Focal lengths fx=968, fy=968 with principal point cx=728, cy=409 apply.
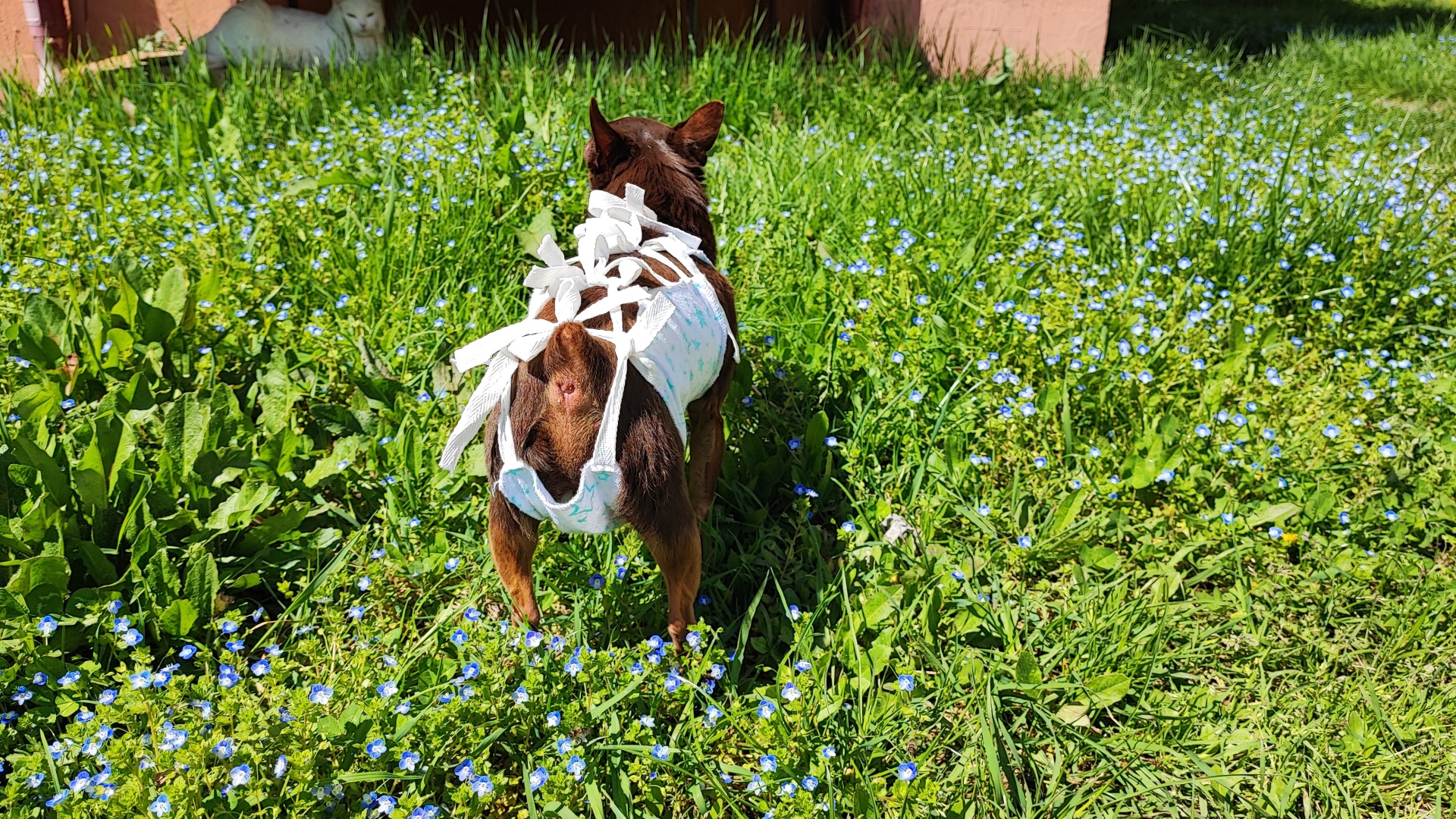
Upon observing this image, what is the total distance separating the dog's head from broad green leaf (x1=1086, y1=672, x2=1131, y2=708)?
155cm

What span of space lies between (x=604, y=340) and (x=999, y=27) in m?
5.49

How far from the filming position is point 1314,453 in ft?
10.2

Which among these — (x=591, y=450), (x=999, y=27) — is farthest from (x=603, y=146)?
(x=999, y=27)

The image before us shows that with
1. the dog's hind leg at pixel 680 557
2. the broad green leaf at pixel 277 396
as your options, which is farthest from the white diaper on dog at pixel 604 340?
the broad green leaf at pixel 277 396

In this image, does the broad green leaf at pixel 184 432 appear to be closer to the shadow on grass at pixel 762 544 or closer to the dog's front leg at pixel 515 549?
the dog's front leg at pixel 515 549

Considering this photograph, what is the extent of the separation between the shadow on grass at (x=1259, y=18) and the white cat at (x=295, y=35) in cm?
565

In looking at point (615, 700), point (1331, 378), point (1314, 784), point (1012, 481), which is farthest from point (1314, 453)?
point (615, 700)

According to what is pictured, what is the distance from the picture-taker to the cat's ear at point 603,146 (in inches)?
98.9

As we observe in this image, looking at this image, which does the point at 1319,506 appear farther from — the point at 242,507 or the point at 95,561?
the point at 95,561

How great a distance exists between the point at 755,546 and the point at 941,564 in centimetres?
53

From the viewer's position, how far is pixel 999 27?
255 inches

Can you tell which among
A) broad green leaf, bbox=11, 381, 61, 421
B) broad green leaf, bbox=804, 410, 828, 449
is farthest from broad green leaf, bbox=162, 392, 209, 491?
broad green leaf, bbox=804, 410, 828, 449

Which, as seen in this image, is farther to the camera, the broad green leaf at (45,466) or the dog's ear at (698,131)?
the dog's ear at (698,131)

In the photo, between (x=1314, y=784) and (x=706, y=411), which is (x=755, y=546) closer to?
(x=706, y=411)
